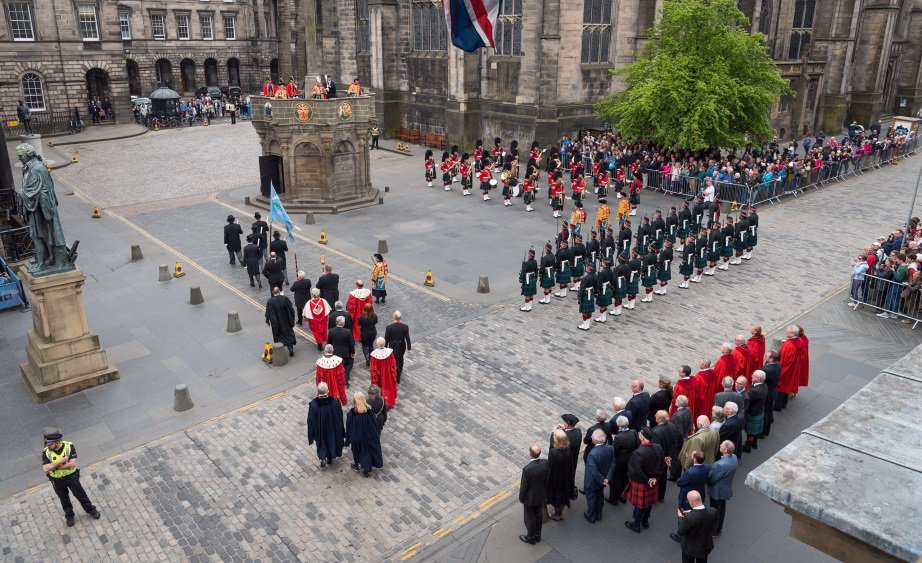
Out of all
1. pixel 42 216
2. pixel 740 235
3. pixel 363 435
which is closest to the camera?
pixel 363 435

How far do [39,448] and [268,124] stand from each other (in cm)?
1677

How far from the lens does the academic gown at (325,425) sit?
10.5m

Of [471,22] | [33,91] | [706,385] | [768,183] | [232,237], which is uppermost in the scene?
[471,22]

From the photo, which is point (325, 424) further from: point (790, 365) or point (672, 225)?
point (672, 225)

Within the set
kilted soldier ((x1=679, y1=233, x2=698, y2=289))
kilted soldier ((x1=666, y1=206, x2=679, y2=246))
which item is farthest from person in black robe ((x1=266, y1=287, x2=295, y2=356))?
kilted soldier ((x1=666, y1=206, x2=679, y2=246))

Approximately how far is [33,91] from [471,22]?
38314 mm

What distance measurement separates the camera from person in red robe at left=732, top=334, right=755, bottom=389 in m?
12.0

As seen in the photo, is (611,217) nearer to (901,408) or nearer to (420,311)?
(420,311)

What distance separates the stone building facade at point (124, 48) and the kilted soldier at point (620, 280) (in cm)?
4062

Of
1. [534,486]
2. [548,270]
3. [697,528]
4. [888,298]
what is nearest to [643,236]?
[548,270]

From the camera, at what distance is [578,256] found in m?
18.2

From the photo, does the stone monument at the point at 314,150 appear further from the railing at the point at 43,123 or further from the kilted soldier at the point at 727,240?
the railing at the point at 43,123

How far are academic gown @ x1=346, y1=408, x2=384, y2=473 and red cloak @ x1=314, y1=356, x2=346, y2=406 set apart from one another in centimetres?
129

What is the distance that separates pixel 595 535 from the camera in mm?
9430
